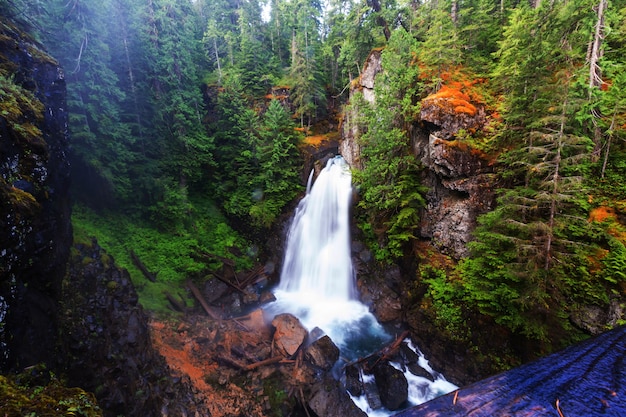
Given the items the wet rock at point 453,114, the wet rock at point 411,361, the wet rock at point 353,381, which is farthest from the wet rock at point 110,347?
the wet rock at point 453,114

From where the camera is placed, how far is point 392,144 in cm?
1242

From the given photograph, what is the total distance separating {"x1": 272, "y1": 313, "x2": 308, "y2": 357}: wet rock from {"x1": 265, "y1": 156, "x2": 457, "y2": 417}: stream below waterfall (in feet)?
4.43

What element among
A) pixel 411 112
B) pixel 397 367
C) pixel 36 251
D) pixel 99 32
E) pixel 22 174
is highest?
pixel 99 32

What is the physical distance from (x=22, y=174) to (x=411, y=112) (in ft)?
46.3

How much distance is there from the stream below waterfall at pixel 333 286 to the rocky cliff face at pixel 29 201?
924 centimetres

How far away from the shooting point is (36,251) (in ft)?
15.0

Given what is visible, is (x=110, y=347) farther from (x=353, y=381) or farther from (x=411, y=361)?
(x=411, y=361)

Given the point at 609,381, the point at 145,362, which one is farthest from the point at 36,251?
the point at 609,381

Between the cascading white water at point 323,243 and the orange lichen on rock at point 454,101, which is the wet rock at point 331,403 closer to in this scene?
the cascading white water at point 323,243

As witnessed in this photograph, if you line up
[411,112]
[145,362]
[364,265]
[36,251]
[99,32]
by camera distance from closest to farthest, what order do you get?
[36,251] < [145,362] < [99,32] < [411,112] < [364,265]

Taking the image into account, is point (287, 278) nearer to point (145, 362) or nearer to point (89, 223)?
point (145, 362)

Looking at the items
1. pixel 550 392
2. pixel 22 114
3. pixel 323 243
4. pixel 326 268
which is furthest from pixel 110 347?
pixel 323 243

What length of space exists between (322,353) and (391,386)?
2706mm

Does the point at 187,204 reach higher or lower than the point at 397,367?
higher
